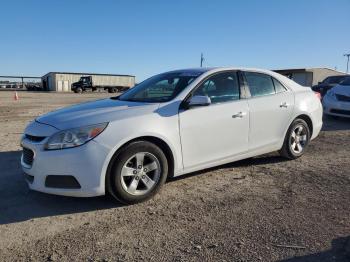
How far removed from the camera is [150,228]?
3.75 metres

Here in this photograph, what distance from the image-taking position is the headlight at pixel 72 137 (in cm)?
402

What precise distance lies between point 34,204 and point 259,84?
3.57 m

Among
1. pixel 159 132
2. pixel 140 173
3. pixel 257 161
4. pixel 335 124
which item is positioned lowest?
pixel 257 161

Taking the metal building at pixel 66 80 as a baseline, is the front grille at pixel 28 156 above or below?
below

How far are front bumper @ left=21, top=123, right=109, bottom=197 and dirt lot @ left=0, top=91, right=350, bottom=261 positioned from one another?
0.91 feet

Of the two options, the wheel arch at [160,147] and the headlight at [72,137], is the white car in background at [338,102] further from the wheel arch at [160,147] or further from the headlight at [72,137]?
the headlight at [72,137]

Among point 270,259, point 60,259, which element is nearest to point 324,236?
point 270,259

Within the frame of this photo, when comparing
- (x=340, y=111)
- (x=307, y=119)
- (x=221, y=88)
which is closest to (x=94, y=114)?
(x=221, y=88)

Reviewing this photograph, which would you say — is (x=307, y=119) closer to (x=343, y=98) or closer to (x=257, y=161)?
(x=257, y=161)

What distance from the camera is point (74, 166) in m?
3.99

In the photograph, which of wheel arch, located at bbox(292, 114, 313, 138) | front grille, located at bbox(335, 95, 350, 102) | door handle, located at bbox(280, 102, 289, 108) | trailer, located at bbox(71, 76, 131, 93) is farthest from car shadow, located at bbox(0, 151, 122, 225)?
trailer, located at bbox(71, 76, 131, 93)

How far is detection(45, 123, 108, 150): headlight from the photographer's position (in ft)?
13.2

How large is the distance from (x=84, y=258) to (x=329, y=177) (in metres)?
3.69

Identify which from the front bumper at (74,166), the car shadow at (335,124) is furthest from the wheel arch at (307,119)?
the front bumper at (74,166)
